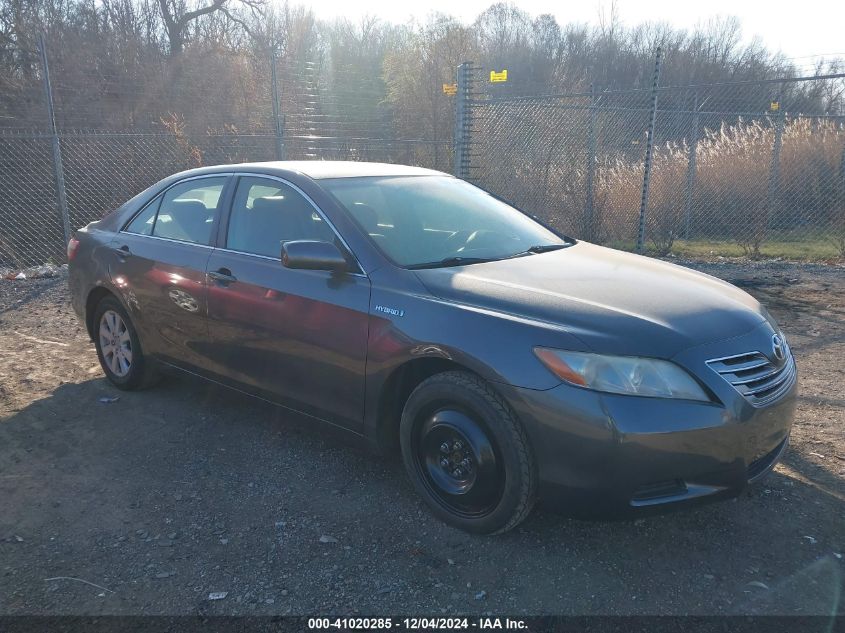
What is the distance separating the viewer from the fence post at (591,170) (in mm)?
10117

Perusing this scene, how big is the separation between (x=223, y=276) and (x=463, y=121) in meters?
6.54

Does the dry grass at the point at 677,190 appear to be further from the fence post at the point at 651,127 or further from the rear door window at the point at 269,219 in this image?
the rear door window at the point at 269,219

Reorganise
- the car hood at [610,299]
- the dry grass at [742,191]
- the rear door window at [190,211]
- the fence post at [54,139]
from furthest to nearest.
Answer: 1. the dry grass at [742,191]
2. the fence post at [54,139]
3. the rear door window at [190,211]
4. the car hood at [610,299]

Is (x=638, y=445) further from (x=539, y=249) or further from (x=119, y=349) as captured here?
(x=119, y=349)

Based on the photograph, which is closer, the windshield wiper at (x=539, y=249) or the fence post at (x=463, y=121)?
the windshield wiper at (x=539, y=249)

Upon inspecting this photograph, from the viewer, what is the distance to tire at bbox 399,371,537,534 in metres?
2.84

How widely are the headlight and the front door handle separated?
81.4 inches

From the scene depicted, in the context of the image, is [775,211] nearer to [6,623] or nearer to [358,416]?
[358,416]

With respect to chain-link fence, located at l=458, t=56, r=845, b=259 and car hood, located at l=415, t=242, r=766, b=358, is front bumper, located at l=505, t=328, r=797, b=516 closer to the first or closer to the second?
car hood, located at l=415, t=242, r=766, b=358

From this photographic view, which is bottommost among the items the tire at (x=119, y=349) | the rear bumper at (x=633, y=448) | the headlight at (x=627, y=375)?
the tire at (x=119, y=349)

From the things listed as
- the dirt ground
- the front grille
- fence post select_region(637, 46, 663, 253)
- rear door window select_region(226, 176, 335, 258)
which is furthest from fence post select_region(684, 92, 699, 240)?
rear door window select_region(226, 176, 335, 258)

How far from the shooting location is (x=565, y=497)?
276 cm

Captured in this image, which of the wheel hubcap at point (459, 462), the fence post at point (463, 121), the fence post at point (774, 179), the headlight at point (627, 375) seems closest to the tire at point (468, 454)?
the wheel hubcap at point (459, 462)

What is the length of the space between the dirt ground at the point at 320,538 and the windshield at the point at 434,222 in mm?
1203
